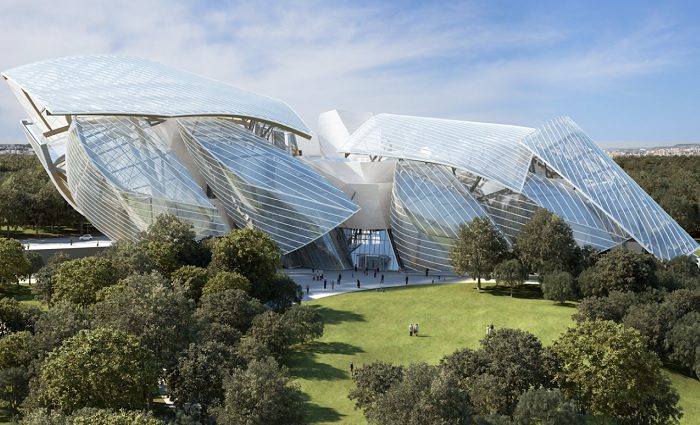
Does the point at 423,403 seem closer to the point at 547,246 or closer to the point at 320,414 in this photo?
the point at 320,414

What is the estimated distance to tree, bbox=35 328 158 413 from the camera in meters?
19.2

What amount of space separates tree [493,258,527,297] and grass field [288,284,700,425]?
1.37 metres

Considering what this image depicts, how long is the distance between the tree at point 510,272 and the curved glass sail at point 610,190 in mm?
11375

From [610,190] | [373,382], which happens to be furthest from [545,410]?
[610,190]

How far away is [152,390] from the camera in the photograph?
21016mm

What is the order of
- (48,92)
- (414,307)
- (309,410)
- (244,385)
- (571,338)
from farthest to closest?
(48,92) < (414,307) < (309,410) < (571,338) < (244,385)

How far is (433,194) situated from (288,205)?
1327 centimetres

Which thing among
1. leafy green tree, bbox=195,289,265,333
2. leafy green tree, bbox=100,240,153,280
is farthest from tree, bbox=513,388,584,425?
leafy green tree, bbox=100,240,153,280

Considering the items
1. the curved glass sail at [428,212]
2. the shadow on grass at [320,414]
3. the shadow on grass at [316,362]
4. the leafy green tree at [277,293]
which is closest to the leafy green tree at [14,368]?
the shadow on grass at [320,414]

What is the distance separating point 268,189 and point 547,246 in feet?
78.8

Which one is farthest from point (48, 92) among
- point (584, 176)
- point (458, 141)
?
point (584, 176)

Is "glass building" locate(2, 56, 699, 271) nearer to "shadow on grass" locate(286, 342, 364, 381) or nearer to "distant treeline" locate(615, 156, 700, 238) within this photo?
"shadow on grass" locate(286, 342, 364, 381)

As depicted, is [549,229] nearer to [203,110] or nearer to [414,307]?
[414,307]

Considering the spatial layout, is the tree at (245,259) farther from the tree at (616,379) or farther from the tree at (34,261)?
the tree at (616,379)
